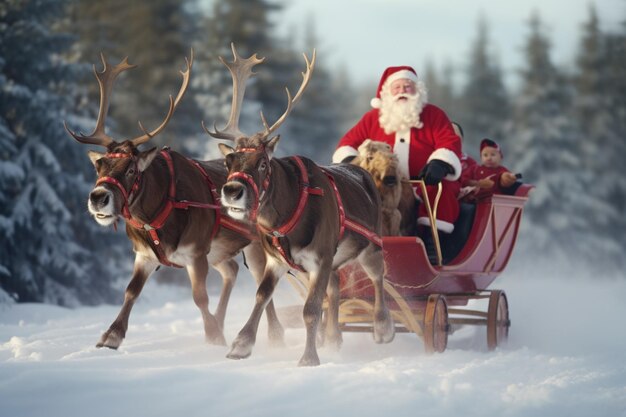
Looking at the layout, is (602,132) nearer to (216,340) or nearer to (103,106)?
(216,340)

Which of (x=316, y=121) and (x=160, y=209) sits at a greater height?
(x=160, y=209)

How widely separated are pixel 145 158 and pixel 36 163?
28.8 ft

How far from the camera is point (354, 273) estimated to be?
7.84 m

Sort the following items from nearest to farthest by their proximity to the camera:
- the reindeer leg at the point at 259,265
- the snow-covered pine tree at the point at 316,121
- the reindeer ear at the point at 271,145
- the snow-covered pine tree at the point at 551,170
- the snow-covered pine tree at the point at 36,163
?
1. the reindeer ear at the point at 271,145
2. the reindeer leg at the point at 259,265
3. the snow-covered pine tree at the point at 36,163
4. the snow-covered pine tree at the point at 551,170
5. the snow-covered pine tree at the point at 316,121

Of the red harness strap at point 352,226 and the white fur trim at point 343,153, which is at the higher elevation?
the white fur trim at point 343,153

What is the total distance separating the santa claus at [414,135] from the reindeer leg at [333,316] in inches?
44.8

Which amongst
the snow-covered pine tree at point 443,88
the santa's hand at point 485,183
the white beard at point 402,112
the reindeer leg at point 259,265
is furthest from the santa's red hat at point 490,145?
the snow-covered pine tree at point 443,88

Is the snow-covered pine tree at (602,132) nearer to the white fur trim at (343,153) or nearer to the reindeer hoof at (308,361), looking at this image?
the white fur trim at (343,153)

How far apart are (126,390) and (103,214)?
→ 1.59 m

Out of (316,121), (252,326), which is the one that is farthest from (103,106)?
(316,121)

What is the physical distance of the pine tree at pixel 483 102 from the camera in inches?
1455

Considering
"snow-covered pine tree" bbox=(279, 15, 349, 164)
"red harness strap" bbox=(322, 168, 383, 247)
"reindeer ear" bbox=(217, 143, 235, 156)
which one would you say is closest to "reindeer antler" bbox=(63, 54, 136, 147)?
"reindeer ear" bbox=(217, 143, 235, 156)

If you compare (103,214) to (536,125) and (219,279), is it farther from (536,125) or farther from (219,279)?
(536,125)

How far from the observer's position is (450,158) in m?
7.93
